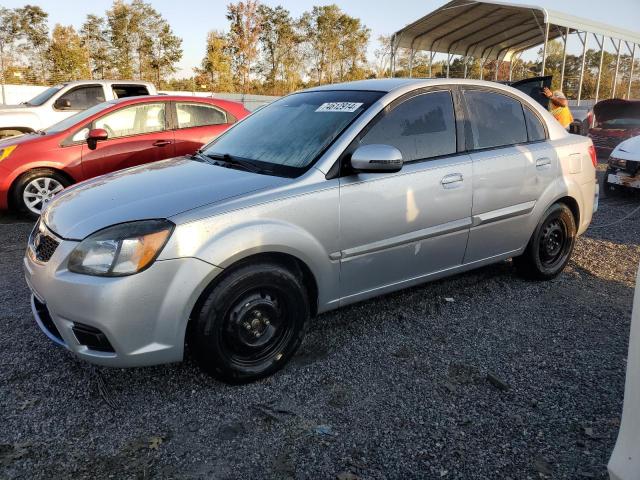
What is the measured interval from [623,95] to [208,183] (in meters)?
26.2

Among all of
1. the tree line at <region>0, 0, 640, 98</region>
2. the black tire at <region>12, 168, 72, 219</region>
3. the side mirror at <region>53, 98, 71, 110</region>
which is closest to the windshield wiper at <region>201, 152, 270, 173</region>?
the black tire at <region>12, 168, 72, 219</region>

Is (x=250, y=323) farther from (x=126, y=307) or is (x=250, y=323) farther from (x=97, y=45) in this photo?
(x=97, y=45)

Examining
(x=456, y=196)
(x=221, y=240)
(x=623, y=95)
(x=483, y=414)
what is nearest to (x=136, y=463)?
(x=221, y=240)

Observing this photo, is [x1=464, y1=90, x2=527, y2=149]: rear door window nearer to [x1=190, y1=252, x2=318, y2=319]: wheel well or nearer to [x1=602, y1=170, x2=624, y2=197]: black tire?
[x1=190, y1=252, x2=318, y2=319]: wheel well

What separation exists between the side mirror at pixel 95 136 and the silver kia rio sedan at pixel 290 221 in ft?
10.2

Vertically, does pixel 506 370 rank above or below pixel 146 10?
below

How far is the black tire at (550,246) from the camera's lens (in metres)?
4.04

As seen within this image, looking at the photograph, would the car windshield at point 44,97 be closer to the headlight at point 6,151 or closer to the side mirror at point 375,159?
the headlight at point 6,151

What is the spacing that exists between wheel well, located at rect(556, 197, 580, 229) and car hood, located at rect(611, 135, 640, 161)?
4194 millimetres

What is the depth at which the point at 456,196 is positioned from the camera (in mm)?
3322

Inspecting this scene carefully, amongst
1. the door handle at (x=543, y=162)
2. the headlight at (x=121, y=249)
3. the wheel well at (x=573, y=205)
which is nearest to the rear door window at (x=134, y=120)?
the headlight at (x=121, y=249)

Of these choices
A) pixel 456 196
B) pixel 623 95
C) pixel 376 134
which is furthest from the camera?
pixel 623 95

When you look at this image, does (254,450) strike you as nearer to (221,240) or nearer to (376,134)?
(221,240)

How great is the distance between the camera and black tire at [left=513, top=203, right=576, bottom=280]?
404 cm
